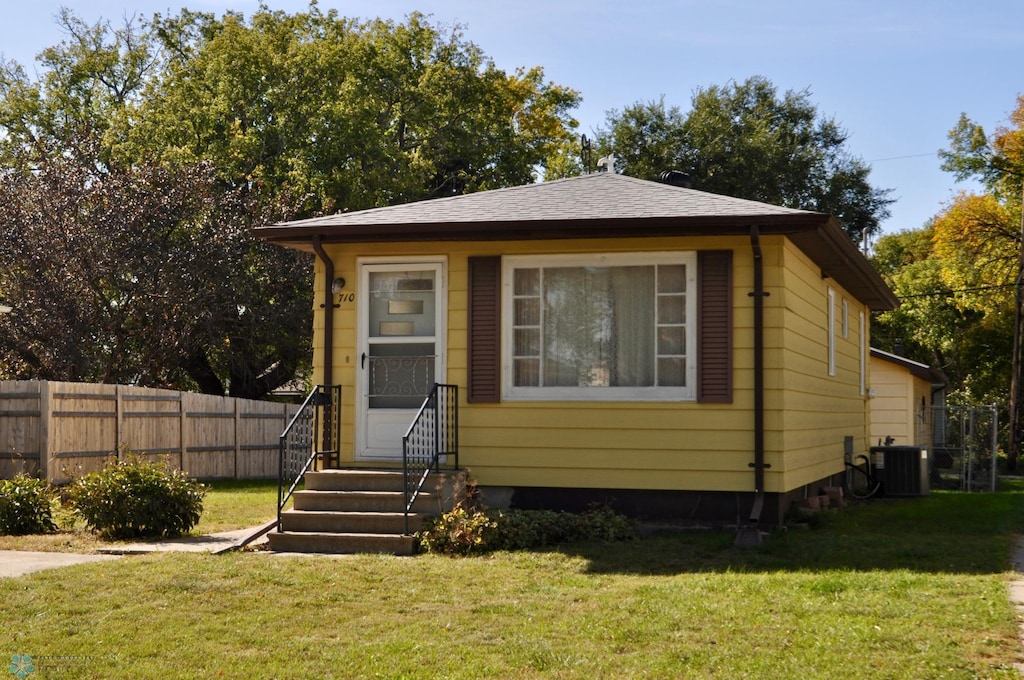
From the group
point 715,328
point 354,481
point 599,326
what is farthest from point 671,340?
point 354,481

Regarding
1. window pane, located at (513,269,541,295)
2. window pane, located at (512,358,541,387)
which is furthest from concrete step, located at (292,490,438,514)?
window pane, located at (513,269,541,295)

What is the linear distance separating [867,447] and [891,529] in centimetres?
728

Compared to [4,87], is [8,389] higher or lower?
lower

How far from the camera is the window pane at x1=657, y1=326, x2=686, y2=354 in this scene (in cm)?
1162

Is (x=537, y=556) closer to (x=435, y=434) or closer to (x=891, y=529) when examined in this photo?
(x=435, y=434)

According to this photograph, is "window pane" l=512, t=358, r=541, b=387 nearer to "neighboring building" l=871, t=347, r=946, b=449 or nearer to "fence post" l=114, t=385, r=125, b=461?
"fence post" l=114, t=385, r=125, b=461

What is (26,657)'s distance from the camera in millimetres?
6359

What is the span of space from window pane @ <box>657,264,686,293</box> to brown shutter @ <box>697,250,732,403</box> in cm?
19

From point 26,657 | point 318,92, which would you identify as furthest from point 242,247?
point 26,657

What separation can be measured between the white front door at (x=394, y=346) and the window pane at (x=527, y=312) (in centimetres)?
78

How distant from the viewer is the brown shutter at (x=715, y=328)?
11.4 meters

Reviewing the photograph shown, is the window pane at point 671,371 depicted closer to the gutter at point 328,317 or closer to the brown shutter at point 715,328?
the brown shutter at point 715,328

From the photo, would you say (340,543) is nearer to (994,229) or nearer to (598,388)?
(598,388)

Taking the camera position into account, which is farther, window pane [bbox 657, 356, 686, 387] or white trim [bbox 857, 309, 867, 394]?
white trim [bbox 857, 309, 867, 394]
